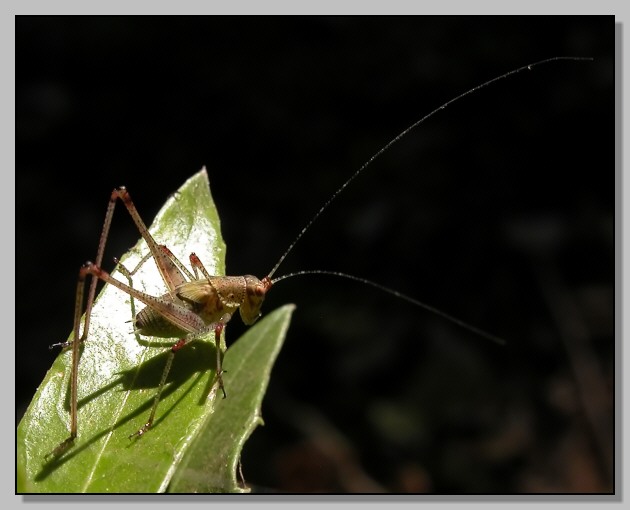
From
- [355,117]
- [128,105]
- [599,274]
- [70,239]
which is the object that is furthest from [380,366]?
[128,105]

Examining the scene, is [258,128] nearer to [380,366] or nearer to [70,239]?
[70,239]

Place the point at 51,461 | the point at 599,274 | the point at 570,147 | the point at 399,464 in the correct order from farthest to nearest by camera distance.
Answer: the point at 570,147 → the point at 599,274 → the point at 399,464 → the point at 51,461

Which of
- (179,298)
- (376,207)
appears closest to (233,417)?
(179,298)

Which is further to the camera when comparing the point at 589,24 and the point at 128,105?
the point at 128,105

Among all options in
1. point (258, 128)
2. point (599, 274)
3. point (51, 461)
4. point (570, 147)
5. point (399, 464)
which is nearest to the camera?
point (51, 461)

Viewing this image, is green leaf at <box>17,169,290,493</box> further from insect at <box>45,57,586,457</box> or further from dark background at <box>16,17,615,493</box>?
dark background at <box>16,17,615,493</box>

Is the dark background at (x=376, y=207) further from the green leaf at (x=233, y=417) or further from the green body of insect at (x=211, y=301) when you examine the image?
the green leaf at (x=233, y=417)

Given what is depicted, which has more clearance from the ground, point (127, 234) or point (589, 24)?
point (589, 24)

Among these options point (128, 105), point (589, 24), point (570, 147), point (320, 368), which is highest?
point (589, 24)
